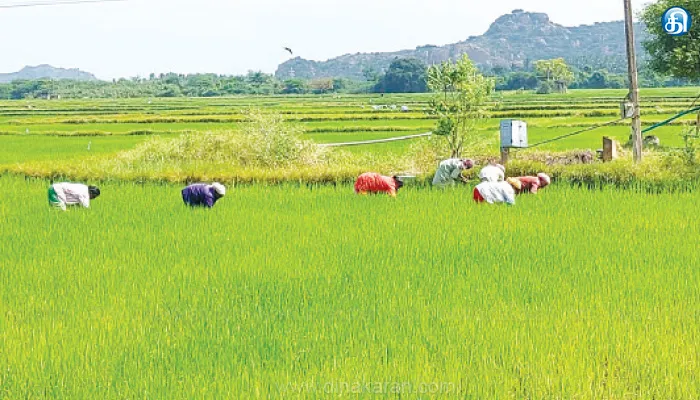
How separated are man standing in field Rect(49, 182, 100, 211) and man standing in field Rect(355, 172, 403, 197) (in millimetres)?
2792

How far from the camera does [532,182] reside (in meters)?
8.62

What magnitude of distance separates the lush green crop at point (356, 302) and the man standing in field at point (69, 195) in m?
0.44

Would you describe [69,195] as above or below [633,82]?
below

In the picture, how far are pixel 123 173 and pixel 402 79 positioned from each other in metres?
68.5

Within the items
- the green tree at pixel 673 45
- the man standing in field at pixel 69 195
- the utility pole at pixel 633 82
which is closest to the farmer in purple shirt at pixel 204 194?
the man standing in field at pixel 69 195

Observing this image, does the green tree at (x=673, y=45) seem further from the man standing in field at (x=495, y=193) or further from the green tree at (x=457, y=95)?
the man standing in field at (x=495, y=193)

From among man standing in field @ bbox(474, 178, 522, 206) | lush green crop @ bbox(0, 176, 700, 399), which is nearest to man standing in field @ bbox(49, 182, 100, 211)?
lush green crop @ bbox(0, 176, 700, 399)

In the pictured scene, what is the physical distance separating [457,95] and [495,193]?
3.00 metres

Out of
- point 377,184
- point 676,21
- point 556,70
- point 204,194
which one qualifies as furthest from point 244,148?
point 556,70

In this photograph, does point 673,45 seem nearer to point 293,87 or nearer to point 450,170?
point 450,170

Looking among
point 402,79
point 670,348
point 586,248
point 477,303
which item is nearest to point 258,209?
point 586,248

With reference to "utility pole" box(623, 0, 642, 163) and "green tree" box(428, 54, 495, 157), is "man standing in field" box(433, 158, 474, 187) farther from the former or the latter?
"utility pole" box(623, 0, 642, 163)

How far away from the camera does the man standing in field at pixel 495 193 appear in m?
7.95

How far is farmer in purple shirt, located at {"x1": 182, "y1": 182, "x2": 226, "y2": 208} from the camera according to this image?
8172mm
